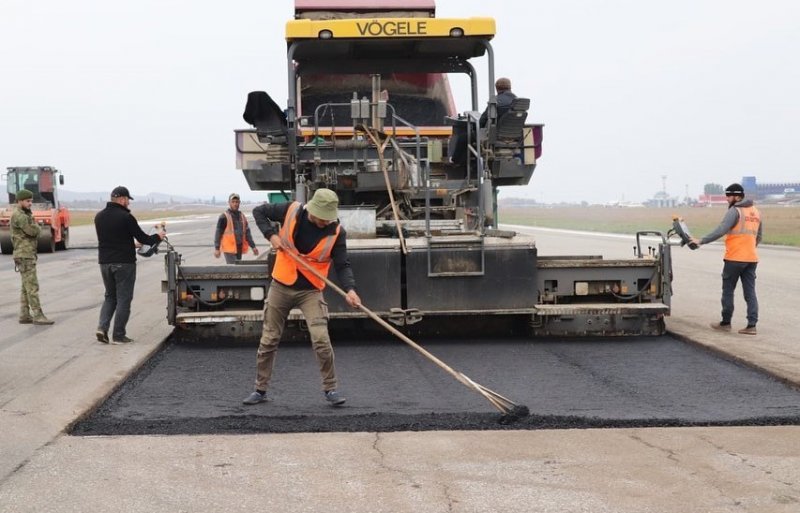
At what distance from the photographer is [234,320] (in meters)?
8.93

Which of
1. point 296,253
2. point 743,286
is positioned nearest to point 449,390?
point 296,253

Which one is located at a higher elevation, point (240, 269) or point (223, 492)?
point (240, 269)

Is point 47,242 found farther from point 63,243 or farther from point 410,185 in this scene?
point 410,185

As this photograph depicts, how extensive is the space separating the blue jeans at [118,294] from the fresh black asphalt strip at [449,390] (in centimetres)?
60

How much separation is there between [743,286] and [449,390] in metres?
4.30

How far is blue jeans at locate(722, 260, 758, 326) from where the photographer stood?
32.0ft

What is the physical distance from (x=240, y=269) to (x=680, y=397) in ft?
14.2

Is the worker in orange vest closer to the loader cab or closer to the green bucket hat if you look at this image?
the green bucket hat

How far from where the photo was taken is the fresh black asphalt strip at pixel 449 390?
604cm

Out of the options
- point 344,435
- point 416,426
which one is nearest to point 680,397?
point 416,426

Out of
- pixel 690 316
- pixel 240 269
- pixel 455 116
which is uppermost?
pixel 455 116

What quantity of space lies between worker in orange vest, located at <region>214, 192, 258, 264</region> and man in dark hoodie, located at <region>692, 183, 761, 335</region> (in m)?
6.08

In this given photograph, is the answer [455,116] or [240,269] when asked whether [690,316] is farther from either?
[240,269]

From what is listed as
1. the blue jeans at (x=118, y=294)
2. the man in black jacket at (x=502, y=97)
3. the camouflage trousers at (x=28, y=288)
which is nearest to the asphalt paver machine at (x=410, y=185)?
the man in black jacket at (x=502, y=97)
